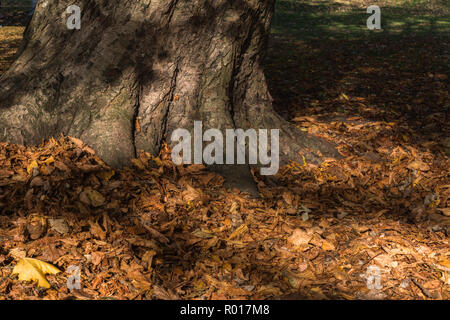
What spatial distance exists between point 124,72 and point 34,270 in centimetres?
176

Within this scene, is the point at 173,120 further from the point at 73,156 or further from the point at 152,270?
the point at 152,270

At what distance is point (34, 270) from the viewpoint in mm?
2607

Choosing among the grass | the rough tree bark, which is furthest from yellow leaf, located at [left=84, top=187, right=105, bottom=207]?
the grass

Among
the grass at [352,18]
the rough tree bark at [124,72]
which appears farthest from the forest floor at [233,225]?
the grass at [352,18]

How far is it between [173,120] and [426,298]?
2.32 m

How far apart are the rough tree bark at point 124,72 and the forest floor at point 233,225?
0.62 ft

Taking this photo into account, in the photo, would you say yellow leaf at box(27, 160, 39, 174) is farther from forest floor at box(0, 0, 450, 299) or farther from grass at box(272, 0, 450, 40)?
grass at box(272, 0, 450, 40)

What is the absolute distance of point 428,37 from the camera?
10.8 metres

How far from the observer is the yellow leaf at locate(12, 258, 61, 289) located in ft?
8.50

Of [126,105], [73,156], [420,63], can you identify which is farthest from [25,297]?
[420,63]

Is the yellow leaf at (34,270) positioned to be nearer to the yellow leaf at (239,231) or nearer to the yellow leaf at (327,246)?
the yellow leaf at (239,231)

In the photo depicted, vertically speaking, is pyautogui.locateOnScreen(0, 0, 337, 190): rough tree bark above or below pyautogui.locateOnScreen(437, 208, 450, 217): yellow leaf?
above

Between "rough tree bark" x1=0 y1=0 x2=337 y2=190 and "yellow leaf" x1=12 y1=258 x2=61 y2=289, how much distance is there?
3.53 ft

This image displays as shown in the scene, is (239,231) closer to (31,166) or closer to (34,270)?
(34,270)
